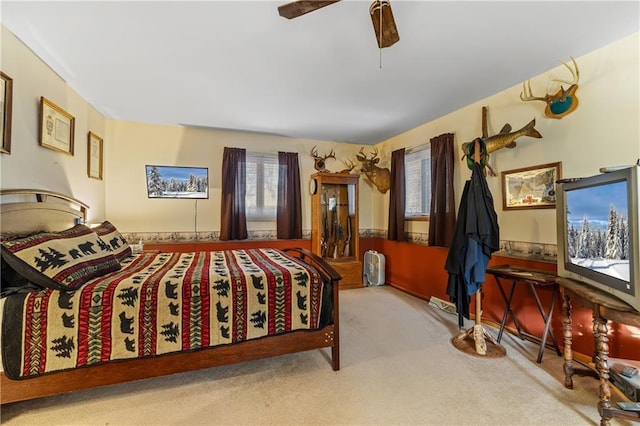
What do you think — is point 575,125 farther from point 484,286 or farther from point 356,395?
point 356,395

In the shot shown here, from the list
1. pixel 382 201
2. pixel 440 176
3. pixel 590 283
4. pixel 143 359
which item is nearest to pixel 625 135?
pixel 590 283

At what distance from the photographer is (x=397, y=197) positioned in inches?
173

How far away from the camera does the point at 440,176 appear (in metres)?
3.60

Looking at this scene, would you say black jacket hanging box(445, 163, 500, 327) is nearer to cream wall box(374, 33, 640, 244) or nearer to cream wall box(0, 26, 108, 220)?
cream wall box(374, 33, 640, 244)

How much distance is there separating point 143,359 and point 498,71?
3.61 metres

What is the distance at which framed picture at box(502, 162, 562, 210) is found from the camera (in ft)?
8.37

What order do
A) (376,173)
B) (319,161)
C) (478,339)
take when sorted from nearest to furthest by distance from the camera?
(478,339), (319,161), (376,173)

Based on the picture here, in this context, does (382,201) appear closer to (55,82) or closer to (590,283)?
(590,283)

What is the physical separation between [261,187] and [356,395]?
339cm

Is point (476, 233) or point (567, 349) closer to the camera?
point (567, 349)

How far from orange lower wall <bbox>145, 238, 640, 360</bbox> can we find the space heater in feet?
0.55

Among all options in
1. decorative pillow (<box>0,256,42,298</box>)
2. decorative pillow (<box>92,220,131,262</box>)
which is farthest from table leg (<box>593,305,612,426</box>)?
decorative pillow (<box>92,220,131,262</box>)

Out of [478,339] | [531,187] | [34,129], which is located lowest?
[478,339]

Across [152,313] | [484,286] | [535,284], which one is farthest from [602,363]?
[152,313]
